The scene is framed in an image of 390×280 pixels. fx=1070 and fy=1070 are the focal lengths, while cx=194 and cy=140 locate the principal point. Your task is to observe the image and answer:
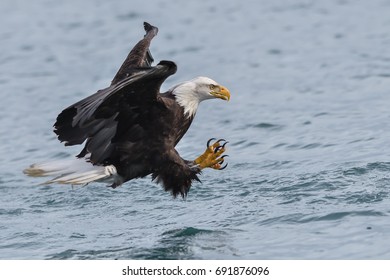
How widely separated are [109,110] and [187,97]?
73 cm

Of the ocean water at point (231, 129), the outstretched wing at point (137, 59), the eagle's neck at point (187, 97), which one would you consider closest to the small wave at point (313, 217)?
the ocean water at point (231, 129)

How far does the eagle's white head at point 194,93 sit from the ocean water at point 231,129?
2.95 ft

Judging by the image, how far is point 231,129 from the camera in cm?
1180

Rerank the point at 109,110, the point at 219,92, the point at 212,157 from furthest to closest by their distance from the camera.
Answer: the point at 212,157 → the point at 219,92 → the point at 109,110

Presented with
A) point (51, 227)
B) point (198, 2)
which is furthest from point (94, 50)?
point (51, 227)

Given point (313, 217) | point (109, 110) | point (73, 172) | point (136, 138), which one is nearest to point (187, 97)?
point (136, 138)

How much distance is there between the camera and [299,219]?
809 centimetres

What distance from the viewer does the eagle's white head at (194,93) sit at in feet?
27.5

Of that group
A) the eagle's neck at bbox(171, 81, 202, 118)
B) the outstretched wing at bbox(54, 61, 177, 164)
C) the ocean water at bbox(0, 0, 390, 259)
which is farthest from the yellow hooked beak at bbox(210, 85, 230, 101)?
the ocean water at bbox(0, 0, 390, 259)

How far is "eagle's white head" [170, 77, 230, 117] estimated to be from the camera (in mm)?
8383

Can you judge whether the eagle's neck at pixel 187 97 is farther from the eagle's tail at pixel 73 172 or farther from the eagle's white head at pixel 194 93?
the eagle's tail at pixel 73 172

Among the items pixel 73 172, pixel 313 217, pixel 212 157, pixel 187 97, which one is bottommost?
pixel 313 217

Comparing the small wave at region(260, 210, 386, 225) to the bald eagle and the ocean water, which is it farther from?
the bald eagle

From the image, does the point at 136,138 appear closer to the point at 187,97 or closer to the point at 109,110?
the point at 109,110
